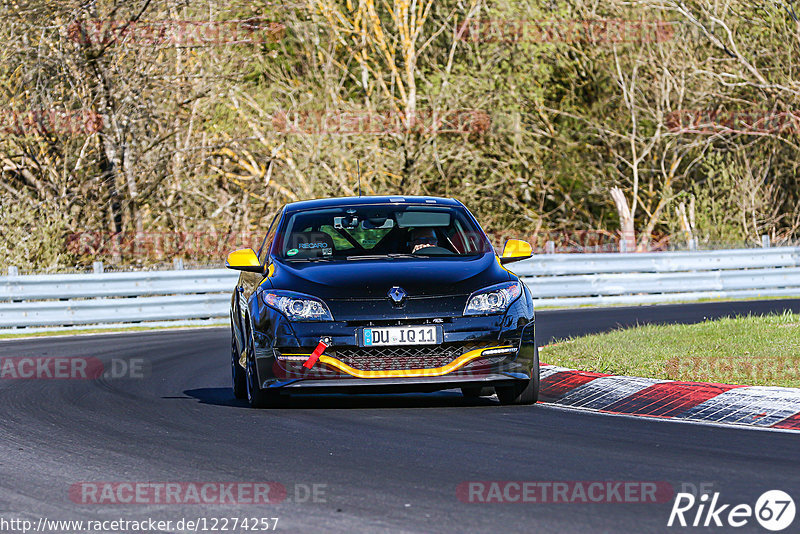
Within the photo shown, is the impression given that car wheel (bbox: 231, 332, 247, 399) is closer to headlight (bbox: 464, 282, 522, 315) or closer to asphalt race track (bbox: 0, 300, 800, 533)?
asphalt race track (bbox: 0, 300, 800, 533)

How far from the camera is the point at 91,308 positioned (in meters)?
22.5

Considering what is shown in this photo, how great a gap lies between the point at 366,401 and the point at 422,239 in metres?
1.32

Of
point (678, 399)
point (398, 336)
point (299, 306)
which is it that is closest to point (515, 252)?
point (398, 336)

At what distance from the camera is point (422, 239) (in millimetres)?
10688

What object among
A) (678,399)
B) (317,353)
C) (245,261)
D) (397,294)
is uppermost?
(245,261)

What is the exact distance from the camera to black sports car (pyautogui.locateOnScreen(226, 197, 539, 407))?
940cm

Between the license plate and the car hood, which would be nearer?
the license plate

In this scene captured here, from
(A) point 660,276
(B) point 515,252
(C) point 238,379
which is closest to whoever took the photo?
(B) point 515,252

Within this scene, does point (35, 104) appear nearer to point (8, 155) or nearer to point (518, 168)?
point (8, 155)

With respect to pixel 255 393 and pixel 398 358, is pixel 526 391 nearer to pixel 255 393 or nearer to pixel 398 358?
pixel 398 358

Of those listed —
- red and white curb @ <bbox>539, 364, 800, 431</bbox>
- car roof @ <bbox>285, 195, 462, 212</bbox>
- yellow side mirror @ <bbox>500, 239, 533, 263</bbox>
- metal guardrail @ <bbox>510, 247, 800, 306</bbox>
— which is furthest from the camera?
metal guardrail @ <bbox>510, 247, 800, 306</bbox>

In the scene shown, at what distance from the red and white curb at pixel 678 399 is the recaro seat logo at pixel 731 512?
97.0 inches

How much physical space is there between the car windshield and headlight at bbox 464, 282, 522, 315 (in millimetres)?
805

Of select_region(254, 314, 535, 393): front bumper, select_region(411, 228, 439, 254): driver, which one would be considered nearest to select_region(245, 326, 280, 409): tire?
select_region(254, 314, 535, 393): front bumper
